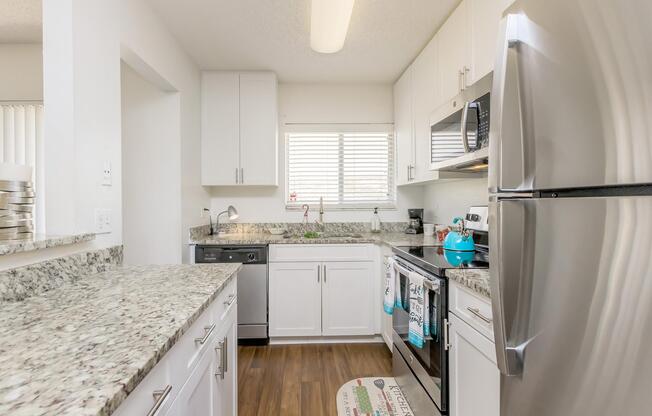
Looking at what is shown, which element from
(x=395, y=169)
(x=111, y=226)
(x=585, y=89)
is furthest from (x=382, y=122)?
(x=585, y=89)

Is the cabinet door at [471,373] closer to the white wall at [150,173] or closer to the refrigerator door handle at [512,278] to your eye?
the refrigerator door handle at [512,278]

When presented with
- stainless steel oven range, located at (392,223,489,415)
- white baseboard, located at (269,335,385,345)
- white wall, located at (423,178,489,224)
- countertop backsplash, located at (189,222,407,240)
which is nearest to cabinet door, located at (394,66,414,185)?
white wall, located at (423,178,489,224)

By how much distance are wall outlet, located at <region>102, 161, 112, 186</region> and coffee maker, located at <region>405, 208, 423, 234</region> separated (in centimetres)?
254

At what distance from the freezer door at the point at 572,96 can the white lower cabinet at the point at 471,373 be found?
2.35 feet

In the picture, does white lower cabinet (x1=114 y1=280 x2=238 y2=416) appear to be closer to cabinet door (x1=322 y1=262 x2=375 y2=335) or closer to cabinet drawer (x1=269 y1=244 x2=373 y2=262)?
cabinet drawer (x1=269 y1=244 x2=373 y2=262)

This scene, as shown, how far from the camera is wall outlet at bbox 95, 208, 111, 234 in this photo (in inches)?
57.2

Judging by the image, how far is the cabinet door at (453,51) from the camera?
5.97 feet

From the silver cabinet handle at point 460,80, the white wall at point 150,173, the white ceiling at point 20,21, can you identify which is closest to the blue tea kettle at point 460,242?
the silver cabinet handle at point 460,80

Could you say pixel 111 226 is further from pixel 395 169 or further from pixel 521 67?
pixel 395 169

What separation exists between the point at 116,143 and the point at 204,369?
1.25 meters

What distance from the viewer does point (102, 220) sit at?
4.86ft

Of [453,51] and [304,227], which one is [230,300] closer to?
[304,227]

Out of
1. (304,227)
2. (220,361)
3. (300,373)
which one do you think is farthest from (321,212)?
(220,361)

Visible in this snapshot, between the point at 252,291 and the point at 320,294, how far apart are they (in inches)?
23.3
